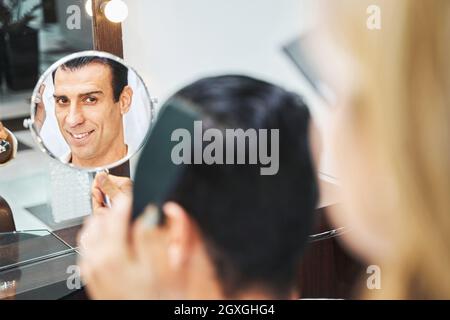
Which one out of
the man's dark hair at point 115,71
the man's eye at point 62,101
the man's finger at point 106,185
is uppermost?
the man's dark hair at point 115,71

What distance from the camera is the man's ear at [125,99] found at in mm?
1059

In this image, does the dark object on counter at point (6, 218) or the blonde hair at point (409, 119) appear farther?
the dark object on counter at point (6, 218)

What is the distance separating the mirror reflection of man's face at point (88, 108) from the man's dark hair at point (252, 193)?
0.12 metres

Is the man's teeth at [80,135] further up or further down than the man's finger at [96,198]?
further up

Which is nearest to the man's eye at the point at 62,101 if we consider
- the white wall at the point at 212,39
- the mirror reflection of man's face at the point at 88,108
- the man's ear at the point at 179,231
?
the mirror reflection of man's face at the point at 88,108

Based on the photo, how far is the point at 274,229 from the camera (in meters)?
1.03

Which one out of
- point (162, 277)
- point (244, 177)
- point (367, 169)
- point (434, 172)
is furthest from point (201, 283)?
point (434, 172)

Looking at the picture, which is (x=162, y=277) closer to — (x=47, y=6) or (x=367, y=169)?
(x=367, y=169)

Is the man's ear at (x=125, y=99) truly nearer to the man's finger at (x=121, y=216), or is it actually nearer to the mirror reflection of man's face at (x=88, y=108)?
the mirror reflection of man's face at (x=88, y=108)

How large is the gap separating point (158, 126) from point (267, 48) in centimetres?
25

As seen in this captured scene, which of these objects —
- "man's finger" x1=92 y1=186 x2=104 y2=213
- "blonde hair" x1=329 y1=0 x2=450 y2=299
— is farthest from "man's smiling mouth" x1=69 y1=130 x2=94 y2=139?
"blonde hair" x1=329 y1=0 x2=450 y2=299

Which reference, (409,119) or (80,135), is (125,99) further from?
(409,119)
